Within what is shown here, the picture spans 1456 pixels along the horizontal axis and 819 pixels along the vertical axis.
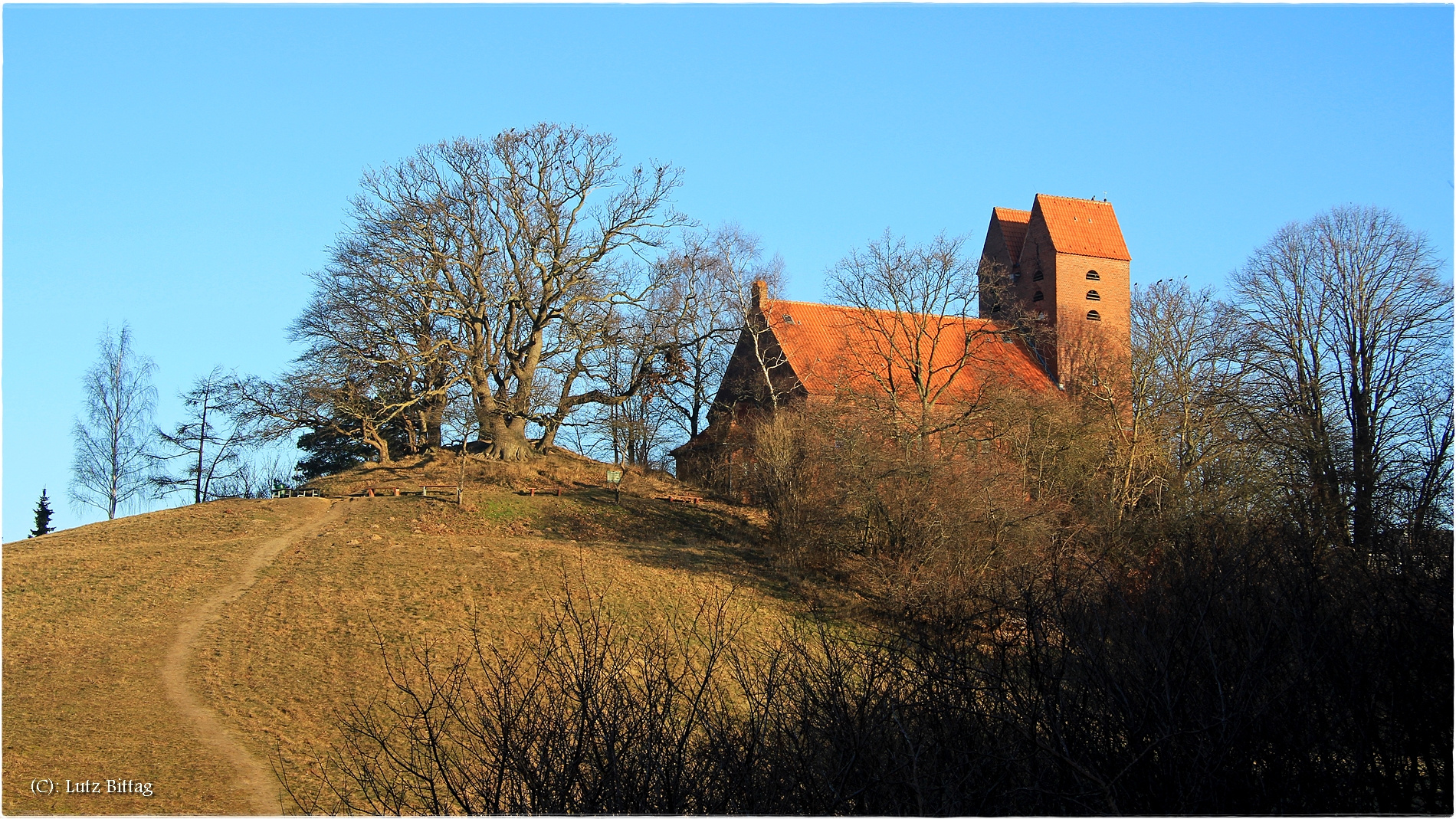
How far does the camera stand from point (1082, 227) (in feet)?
178

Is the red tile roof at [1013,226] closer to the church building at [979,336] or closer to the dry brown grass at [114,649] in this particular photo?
the church building at [979,336]

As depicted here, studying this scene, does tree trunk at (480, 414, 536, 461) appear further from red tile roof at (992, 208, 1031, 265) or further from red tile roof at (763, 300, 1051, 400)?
red tile roof at (992, 208, 1031, 265)

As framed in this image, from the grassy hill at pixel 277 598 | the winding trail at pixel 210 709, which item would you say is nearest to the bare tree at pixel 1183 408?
the grassy hill at pixel 277 598

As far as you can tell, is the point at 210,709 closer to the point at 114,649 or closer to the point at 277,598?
the point at 114,649

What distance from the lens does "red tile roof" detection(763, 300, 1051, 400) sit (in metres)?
42.9

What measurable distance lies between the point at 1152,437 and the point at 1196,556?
92.0ft

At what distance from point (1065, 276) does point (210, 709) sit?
140ft

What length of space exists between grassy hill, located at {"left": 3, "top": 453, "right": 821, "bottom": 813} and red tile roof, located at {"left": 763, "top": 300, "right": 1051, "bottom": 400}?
8.62 meters

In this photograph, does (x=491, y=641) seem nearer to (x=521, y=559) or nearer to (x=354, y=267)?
(x=521, y=559)

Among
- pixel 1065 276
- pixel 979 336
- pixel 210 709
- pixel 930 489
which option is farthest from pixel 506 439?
pixel 1065 276

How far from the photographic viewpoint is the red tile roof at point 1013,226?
56438mm

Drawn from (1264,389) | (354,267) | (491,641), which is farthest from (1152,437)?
(354,267)

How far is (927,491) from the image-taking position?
2877cm

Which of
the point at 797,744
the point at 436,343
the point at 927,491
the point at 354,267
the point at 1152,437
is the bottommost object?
the point at 797,744
